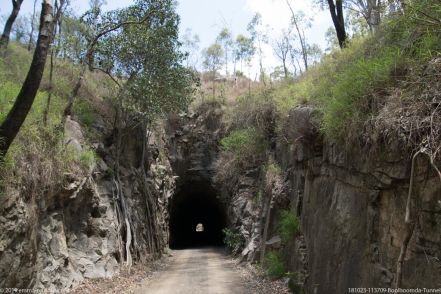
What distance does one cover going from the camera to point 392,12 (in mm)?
7738

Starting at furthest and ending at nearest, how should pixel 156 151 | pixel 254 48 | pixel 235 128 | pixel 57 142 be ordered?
pixel 254 48, pixel 235 128, pixel 156 151, pixel 57 142

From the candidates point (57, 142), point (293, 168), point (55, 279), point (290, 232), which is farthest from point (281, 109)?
point (55, 279)

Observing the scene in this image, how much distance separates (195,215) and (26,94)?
104 ft

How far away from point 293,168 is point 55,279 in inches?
284

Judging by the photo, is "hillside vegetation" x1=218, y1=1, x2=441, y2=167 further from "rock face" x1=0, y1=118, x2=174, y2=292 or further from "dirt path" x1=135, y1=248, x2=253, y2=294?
"rock face" x1=0, y1=118, x2=174, y2=292

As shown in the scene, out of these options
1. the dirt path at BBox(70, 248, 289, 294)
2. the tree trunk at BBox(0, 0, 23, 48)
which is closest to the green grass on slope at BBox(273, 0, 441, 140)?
the dirt path at BBox(70, 248, 289, 294)

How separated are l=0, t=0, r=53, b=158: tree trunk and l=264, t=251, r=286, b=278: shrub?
7.34 m

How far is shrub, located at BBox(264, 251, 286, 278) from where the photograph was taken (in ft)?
35.6

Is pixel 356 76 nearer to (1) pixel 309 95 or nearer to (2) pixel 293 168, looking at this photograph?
(1) pixel 309 95

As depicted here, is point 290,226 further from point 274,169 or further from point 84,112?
point 84,112

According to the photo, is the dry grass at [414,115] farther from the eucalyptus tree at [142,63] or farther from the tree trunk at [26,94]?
the eucalyptus tree at [142,63]

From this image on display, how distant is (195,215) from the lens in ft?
124

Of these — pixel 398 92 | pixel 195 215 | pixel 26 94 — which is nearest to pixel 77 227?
pixel 26 94

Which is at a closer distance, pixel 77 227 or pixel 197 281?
pixel 77 227
